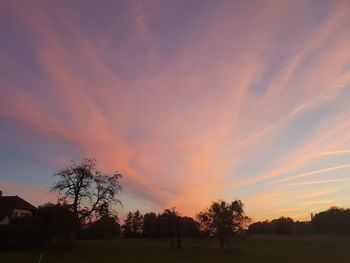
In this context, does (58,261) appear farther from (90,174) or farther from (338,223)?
(338,223)

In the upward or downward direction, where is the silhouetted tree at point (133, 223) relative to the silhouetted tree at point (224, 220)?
upward

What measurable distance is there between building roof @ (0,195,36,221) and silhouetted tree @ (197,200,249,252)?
133ft

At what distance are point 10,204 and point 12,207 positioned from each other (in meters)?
2.02

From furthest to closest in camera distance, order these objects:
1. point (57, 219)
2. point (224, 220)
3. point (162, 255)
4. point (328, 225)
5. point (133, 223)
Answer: point (133, 223) < point (328, 225) < point (224, 220) < point (57, 219) < point (162, 255)

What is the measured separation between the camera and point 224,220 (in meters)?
90.3

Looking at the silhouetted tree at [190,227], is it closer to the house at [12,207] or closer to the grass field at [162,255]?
the grass field at [162,255]

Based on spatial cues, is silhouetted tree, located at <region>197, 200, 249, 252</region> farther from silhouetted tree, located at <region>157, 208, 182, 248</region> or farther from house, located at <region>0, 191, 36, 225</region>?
house, located at <region>0, 191, 36, 225</region>

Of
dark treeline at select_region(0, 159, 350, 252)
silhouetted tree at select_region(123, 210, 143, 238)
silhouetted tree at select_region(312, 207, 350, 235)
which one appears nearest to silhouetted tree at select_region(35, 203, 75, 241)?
dark treeline at select_region(0, 159, 350, 252)

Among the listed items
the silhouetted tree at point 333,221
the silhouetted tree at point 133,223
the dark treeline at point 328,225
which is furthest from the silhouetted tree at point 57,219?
the silhouetted tree at point 333,221

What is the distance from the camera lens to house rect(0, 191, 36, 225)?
309 feet

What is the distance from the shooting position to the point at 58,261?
178 feet

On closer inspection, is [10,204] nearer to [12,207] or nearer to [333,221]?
[12,207]

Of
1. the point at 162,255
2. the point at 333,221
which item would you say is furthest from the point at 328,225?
the point at 162,255

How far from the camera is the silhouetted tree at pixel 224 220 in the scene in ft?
294
